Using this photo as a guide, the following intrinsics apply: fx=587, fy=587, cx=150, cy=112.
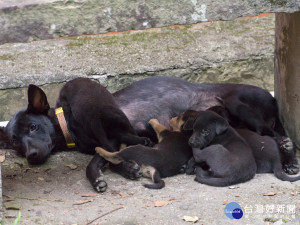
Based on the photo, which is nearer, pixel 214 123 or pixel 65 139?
pixel 214 123

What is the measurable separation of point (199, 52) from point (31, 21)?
10.2 ft

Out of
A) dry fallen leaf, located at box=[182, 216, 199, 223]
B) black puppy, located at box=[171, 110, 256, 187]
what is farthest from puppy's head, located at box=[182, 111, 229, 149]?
dry fallen leaf, located at box=[182, 216, 199, 223]

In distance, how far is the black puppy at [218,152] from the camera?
13.6ft

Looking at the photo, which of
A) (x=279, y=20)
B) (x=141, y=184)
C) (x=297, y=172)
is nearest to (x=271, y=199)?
(x=297, y=172)

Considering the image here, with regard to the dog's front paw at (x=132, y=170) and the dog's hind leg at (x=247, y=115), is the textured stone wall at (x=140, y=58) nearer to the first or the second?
the dog's hind leg at (x=247, y=115)

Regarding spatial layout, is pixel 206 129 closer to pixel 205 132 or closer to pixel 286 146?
pixel 205 132

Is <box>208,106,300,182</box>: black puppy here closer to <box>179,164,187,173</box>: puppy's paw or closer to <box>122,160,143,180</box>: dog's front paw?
<box>179,164,187,173</box>: puppy's paw

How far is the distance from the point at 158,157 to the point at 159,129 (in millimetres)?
525

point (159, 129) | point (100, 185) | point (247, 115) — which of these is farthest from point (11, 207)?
point (247, 115)

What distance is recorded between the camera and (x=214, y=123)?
4.46m

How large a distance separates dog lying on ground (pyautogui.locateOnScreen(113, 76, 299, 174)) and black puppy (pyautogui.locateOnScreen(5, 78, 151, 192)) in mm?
281

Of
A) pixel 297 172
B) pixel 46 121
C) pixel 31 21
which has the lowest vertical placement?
pixel 297 172

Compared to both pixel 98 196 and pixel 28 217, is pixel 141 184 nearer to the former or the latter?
pixel 98 196

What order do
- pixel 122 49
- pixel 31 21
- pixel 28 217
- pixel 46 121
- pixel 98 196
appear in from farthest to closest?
pixel 122 49
pixel 46 121
pixel 98 196
pixel 28 217
pixel 31 21
